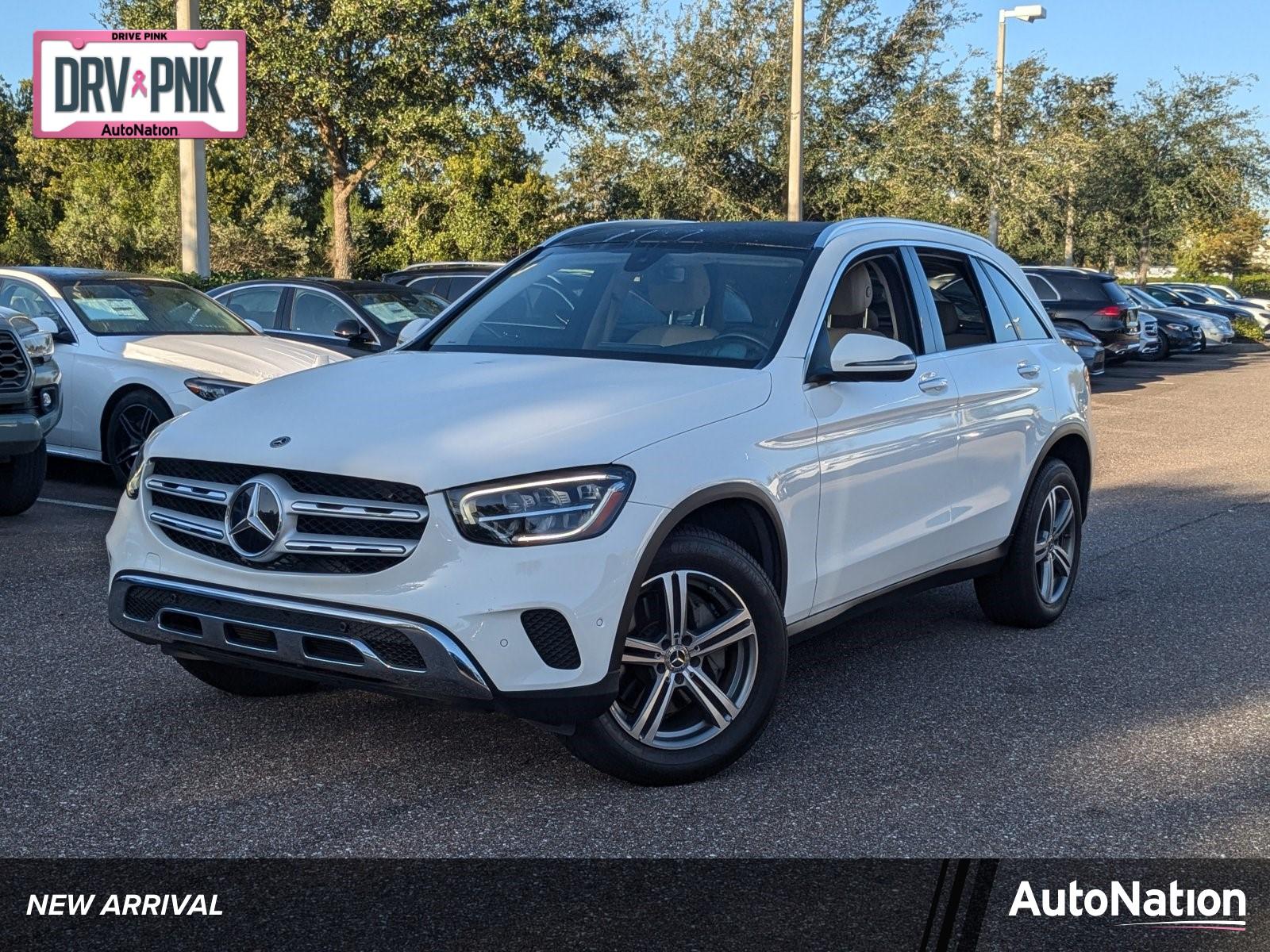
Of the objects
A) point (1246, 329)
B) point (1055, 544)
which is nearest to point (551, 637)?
point (1055, 544)

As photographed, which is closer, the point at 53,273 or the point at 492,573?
the point at 492,573

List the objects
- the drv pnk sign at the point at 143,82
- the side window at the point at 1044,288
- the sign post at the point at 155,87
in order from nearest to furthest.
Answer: the sign post at the point at 155,87, the drv pnk sign at the point at 143,82, the side window at the point at 1044,288

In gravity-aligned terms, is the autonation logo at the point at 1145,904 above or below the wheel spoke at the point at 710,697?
below

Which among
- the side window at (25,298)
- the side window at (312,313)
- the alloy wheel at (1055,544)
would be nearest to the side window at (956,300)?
the alloy wheel at (1055,544)

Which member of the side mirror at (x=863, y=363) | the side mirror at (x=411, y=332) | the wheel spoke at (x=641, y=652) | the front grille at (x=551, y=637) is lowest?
the wheel spoke at (x=641, y=652)

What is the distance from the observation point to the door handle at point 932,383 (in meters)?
5.76

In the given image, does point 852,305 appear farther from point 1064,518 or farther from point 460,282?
point 460,282

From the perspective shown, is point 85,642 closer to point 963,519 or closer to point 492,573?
point 492,573

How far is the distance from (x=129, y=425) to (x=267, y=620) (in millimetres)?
6555

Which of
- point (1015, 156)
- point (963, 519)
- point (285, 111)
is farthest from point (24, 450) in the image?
point (1015, 156)

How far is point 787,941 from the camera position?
3451 millimetres

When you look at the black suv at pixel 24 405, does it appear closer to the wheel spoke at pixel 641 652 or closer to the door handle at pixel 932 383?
the door handle at pixel 932 383

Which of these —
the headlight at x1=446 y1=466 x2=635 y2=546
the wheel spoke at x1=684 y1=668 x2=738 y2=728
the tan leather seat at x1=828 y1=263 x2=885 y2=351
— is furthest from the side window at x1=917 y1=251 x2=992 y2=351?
the headlight at x1=446 y1=466 x2=635 y2=546

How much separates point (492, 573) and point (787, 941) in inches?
49.2
